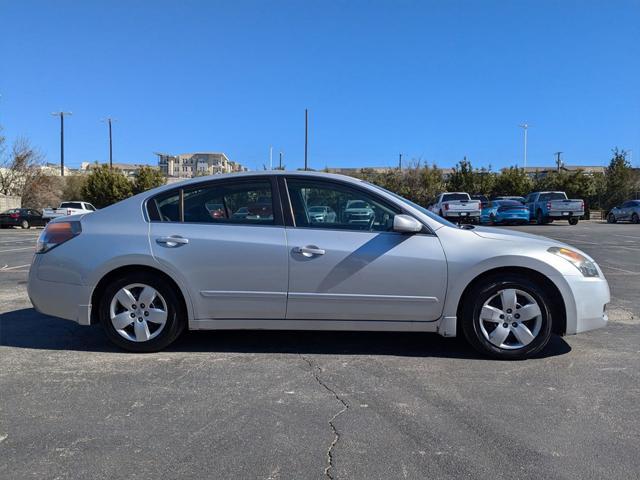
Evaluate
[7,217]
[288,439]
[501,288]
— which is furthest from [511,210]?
[7,217]

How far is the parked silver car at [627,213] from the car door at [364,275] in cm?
3258

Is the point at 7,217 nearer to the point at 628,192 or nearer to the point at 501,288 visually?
the point at 501,288

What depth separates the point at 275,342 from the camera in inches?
205

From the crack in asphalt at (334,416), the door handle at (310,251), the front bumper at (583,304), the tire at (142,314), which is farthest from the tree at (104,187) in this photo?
the front bumper at (583,304)

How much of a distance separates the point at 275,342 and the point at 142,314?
1271 millimetres

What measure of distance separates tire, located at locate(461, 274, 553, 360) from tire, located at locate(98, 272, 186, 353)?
2.53 metres

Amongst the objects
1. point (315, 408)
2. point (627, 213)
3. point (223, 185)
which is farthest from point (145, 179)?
point (315, 408)

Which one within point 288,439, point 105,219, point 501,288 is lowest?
point 288,439

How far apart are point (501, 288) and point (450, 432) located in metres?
1.63

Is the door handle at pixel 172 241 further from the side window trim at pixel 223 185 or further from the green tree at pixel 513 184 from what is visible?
the green tree at pixel 513 184

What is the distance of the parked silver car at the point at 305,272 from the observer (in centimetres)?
453

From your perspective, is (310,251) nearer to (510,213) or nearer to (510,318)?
(510,318)

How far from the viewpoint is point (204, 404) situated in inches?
A: 146

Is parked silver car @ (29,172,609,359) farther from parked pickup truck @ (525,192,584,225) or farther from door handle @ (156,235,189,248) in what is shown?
parked pickup truck @ (525,192,584,225)
